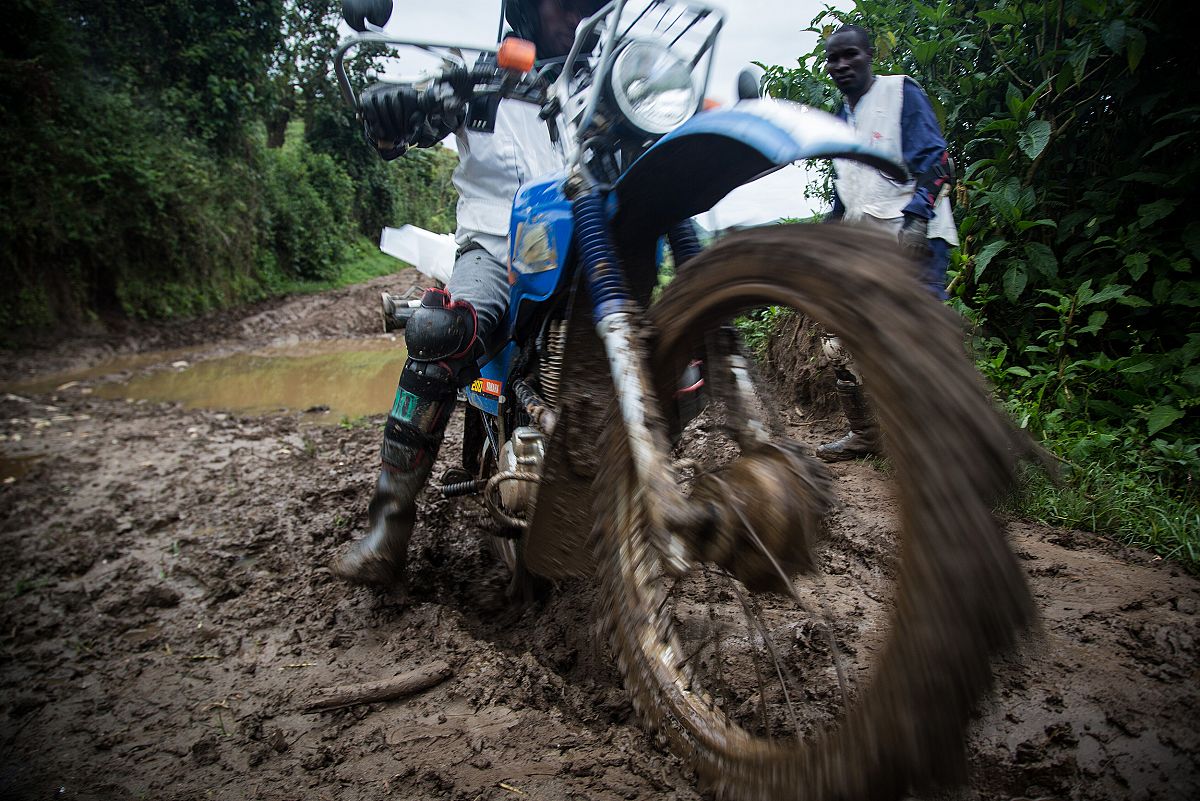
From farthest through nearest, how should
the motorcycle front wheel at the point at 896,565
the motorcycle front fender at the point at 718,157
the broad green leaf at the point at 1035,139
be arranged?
the broad green leaf at the point at 1035,139 < the motorcycle front fender at the point at 718,157 < the motorcycle front wheel at the point at 896,565

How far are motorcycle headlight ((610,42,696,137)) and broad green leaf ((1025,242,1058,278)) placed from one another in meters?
2.36

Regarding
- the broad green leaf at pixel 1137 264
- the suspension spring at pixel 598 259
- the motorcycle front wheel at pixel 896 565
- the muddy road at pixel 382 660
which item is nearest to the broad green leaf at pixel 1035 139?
the broad green leaf at pixel 1137 264

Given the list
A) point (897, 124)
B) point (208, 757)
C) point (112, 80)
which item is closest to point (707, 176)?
point (897, 124)

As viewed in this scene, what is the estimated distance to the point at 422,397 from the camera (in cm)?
219

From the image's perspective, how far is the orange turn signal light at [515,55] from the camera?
164 cm

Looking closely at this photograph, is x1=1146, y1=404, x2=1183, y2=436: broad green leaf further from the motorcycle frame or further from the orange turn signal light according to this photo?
the orange turn signal light

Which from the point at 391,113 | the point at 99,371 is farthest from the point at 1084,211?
the point at 99,371

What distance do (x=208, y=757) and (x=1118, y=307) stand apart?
3852 mm

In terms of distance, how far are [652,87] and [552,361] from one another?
79cm

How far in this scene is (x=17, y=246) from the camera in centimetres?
873

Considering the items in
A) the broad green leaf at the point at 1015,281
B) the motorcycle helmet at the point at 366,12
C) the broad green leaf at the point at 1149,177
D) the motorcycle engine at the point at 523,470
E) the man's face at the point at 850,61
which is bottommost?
the motorcycle engine at the point at 523,470

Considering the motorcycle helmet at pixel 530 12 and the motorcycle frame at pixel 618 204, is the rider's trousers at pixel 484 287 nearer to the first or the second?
the motorcycle frame at pixel 618 204

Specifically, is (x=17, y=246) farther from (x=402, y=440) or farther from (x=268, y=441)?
(x=402, y=440)

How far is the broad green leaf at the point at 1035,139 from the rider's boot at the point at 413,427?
2.68 m
